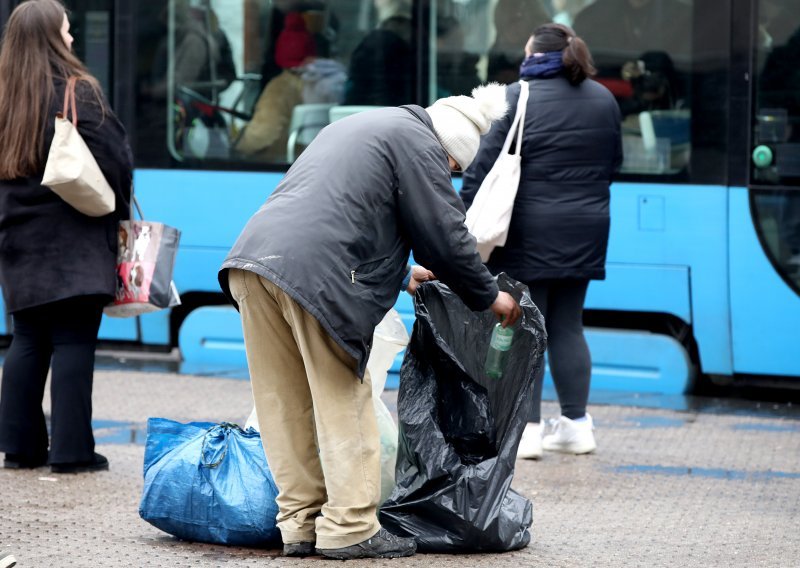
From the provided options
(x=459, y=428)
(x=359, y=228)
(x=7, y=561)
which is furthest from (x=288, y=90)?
(x=7, y=561)

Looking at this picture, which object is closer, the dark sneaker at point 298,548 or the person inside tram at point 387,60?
the dark sneaker at point 298,548

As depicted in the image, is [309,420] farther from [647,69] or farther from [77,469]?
[647,69]

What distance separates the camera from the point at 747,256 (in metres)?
7.35

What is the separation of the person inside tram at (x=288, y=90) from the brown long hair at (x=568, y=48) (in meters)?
2.38

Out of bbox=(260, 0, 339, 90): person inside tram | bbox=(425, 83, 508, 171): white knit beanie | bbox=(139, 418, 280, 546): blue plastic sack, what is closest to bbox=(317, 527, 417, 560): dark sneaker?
bbox=(139, 418, 280, 546): blue plastic sack

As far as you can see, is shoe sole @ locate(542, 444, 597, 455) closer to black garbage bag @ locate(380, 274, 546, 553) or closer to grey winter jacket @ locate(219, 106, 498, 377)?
black garbage bag @ locate(380, 274, 546, 553)

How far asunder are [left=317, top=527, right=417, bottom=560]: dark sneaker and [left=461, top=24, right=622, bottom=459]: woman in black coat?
1.79 meters

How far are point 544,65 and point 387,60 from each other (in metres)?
2.24

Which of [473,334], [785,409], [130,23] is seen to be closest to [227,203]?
[130,23]

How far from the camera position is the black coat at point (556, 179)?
234 inches

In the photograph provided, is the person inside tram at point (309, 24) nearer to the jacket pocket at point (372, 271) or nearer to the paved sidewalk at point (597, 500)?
A: the paved sidewalk at point (597, 500)

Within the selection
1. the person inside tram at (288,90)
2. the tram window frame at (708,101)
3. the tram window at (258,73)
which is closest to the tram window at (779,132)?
the tram window frame at (708,101)

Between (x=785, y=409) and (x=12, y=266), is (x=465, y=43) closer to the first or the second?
(x=785, y=409)

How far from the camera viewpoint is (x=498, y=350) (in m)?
4.53
